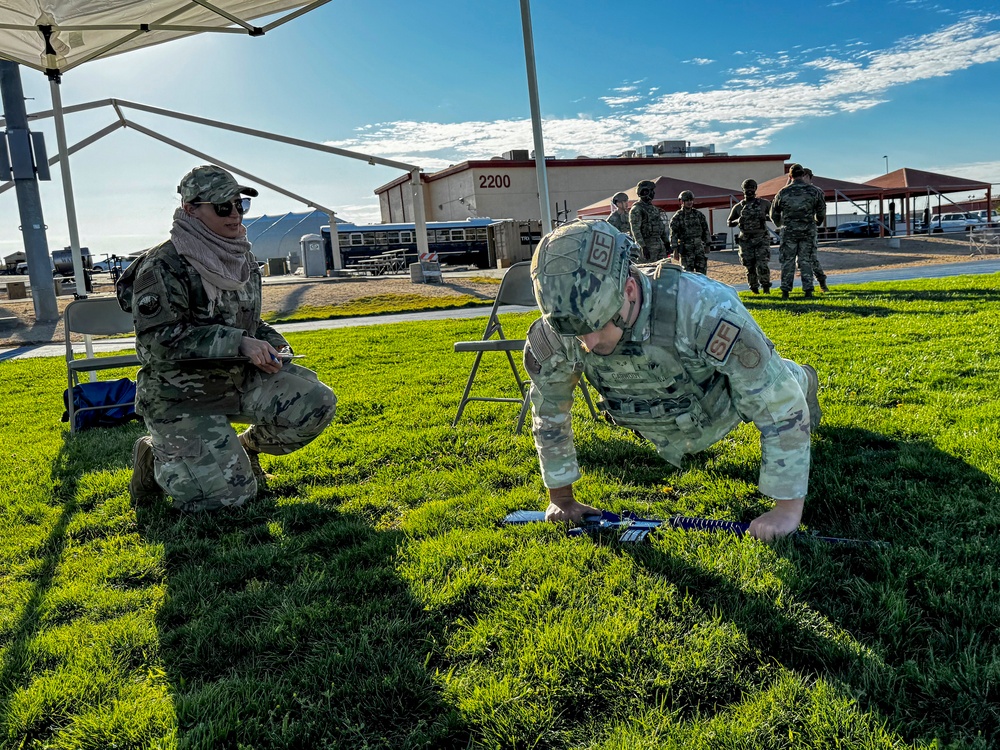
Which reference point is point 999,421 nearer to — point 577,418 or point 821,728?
point 577,418

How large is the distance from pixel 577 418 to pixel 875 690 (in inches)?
118

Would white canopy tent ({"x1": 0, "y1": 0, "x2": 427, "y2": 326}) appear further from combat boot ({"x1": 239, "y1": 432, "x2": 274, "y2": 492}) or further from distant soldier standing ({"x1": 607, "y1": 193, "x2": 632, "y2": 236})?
distant soldier standing ({"x1": 607, "y1": 193, "x2": 632, "y2": 236})

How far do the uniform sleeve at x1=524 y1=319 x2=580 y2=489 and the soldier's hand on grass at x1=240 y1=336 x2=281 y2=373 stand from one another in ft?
4.42

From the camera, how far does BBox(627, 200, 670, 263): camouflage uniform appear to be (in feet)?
40.4

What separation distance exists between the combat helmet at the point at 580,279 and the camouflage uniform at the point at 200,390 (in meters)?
1.96

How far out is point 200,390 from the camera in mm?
3613

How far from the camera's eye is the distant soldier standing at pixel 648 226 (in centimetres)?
1229

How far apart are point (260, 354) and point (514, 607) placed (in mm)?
1813

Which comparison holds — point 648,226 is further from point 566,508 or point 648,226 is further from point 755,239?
point 566,508

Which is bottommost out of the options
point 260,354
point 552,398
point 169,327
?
point 552,398

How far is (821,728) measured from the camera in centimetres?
168

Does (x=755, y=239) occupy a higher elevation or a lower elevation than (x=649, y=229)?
lower

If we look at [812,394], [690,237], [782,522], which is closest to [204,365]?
[782,522]

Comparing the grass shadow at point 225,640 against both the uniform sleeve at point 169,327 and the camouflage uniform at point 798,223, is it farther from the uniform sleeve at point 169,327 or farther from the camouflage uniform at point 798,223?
the camouflage uniform at point 798,223
